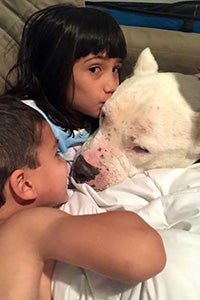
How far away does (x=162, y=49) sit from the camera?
5.81 ft

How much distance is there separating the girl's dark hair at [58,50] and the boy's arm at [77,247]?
543 millimetres

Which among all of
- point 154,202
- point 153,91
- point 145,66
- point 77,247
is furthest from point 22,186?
point 145,66

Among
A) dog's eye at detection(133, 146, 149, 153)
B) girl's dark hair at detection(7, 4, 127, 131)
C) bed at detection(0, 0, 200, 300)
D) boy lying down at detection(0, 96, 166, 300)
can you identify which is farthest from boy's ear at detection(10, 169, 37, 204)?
girl's dark hair at detection(7, 4, 127, 131)

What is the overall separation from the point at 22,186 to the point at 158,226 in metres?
0.31

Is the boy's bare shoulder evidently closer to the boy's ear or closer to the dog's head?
the boy's ear

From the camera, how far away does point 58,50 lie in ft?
4.81

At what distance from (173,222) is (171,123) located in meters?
0.25

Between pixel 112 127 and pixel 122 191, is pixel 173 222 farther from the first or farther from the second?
pixel 112 127

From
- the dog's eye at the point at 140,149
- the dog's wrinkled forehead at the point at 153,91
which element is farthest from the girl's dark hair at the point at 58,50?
the dog's eye at the point at 140,149

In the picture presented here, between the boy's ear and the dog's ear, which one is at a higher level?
the dog's ear

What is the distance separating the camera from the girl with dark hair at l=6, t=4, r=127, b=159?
1.46 meters

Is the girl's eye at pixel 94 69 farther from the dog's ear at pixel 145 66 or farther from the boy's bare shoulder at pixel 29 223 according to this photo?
the boy's bare shoulder at pixel 29 223

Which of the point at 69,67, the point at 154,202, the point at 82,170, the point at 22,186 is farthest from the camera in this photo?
the point at 69,67

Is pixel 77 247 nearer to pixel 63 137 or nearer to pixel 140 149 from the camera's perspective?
pixel 140 149
